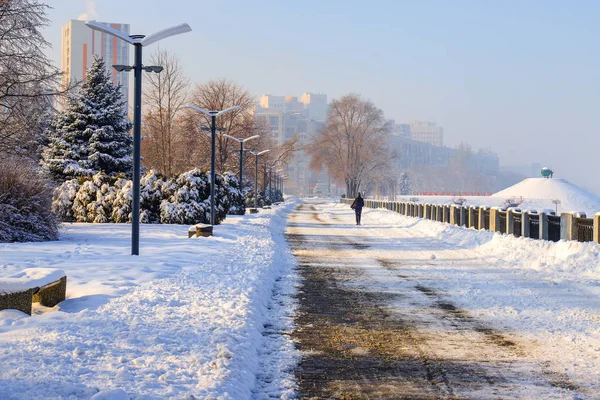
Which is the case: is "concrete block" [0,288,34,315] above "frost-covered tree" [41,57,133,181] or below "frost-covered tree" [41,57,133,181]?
below

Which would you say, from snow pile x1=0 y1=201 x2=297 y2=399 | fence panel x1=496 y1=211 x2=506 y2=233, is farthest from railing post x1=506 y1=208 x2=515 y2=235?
snow pile x1=0 y1=201 x2=297 y2=399

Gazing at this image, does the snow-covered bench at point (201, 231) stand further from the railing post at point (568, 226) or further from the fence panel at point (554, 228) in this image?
the railing post at point (568, 226)

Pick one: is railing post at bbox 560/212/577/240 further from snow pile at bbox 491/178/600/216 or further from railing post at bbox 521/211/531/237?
snow pile at bbox 491/178/600/216

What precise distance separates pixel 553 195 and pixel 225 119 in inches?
2681

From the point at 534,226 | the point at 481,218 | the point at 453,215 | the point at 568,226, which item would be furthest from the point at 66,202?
the point at 568,226

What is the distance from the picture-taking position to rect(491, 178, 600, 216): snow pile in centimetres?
10412

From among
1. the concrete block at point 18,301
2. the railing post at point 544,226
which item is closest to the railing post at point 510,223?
the railing post at point 544,226

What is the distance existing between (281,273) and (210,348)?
24.6 ft

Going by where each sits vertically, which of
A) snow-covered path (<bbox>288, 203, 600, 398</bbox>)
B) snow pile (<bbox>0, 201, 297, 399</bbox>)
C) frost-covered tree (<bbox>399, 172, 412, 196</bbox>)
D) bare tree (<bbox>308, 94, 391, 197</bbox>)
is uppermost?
bare tree (<bbox>308, 94, 391, 197</bbox>)

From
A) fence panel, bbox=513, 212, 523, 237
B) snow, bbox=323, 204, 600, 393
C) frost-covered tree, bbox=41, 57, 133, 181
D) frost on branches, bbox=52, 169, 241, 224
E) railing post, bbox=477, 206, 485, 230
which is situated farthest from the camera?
frost-covered tree, bbox=41, 57, 133, 181

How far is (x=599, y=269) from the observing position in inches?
531

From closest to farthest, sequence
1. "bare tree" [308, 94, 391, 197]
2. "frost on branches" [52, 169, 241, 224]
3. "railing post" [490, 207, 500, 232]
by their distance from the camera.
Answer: "railing post" [490, 207, 500, 232] → "frost on branches" [52, 169, 241, 224] → "bare tree" [308, 94, 391, 197]

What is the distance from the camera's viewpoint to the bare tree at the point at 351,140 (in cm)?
9369

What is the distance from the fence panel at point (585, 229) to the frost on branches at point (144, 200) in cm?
1711
